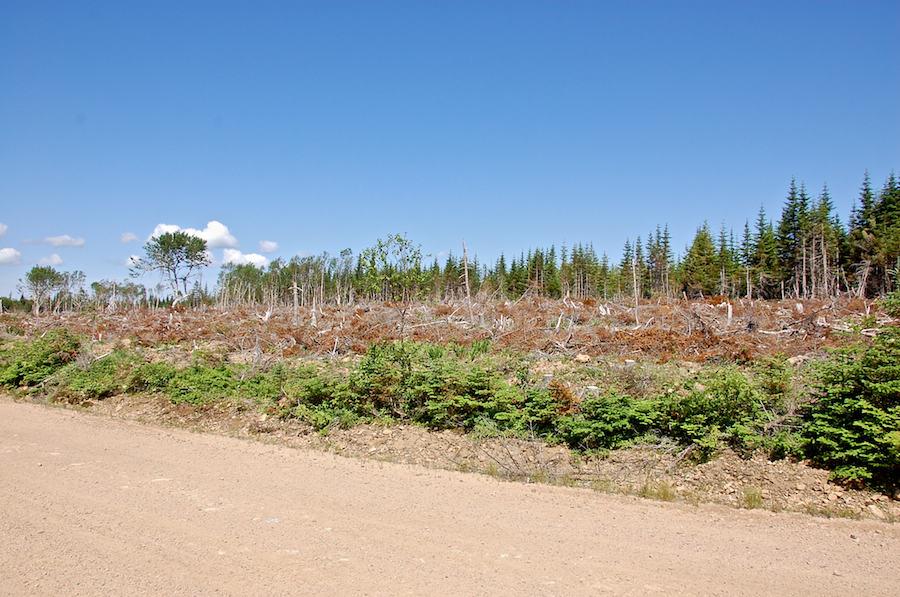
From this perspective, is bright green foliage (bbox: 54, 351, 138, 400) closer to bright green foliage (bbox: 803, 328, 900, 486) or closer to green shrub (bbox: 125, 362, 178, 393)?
green shrub (bbox: 125, 362, 178, 393)

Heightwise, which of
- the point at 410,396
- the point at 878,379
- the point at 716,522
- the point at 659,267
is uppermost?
the point at 659,267

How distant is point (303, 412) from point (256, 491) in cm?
366

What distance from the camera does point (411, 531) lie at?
16.9ft

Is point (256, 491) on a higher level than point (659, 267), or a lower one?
lower

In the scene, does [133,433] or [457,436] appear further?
[133,433]

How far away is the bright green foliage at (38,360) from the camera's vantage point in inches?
561

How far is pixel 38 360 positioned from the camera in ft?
48.2

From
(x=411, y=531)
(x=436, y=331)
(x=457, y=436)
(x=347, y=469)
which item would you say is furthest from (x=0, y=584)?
(x=436, y=331)

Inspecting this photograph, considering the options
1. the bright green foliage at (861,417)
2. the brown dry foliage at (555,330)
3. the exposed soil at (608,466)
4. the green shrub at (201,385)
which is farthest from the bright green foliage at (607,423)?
the green shrub at (201,385)

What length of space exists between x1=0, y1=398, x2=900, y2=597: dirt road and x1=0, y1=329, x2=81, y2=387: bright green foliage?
8.70m

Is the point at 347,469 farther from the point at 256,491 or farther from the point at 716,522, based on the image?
the point at 716,522

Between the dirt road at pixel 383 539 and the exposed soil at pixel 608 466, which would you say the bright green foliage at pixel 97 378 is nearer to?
the exposed soil at pixel 608 466

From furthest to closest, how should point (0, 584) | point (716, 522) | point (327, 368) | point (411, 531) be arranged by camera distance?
1. point (327, 368)
2. point (716, 522)
3. point (411, 531)
4. point (0, 584)

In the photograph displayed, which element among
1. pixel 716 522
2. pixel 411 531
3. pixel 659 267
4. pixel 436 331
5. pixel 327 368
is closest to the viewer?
pixel 411 531
